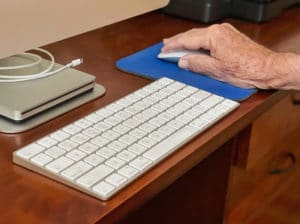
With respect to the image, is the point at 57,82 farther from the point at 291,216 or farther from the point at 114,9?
the point at 291,216

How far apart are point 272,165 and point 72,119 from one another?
1.59ft

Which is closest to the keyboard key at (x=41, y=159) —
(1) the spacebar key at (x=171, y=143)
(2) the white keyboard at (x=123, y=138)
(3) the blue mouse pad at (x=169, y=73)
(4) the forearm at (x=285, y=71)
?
(2) the white keyboard at (x=123, y=138)

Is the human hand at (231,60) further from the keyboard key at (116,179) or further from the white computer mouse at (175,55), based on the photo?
the keyboard key at (116,179)

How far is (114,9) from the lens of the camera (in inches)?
32.0

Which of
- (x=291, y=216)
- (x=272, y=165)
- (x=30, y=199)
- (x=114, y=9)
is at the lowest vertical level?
(x=291, y=216)

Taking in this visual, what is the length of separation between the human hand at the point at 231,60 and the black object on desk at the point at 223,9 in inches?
10.4

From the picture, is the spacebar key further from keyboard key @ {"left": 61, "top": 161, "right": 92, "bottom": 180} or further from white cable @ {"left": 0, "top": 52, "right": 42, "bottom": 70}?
white cable @ {"left": 0, "top": 52, "right": 42, "bottom": 70}

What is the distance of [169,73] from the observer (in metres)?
0.95

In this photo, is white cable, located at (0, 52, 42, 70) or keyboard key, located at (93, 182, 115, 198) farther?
white cable, located at (0, 52, 42, 70)

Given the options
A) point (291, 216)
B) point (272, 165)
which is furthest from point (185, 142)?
point (291, 216)

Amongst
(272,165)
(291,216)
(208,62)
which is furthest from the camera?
(291,216)

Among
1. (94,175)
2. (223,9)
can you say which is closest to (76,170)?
(94,175)

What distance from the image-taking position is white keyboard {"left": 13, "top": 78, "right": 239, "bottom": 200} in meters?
0.64

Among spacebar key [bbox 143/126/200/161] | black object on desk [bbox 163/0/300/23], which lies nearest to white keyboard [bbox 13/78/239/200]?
spacebar key [bbox 143/126/200/161]
